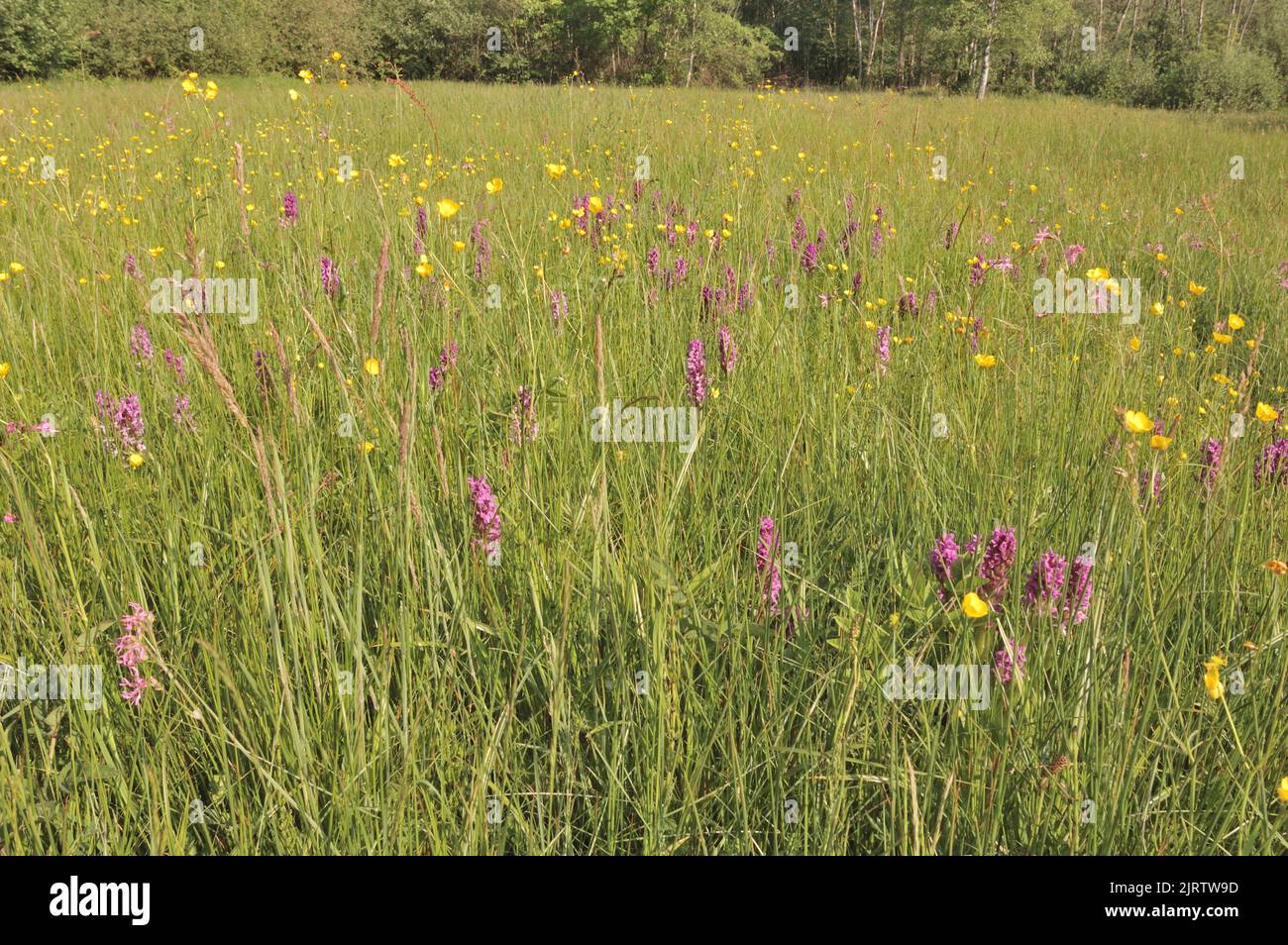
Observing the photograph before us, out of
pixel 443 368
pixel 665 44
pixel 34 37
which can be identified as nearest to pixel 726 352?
pixel 443 368

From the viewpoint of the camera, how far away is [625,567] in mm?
1440

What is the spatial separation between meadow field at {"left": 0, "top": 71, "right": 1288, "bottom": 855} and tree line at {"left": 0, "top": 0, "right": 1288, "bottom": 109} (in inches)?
485

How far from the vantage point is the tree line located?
19.8m

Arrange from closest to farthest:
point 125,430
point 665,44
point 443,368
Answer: point 125,430 → point 443,368 → point 665,44

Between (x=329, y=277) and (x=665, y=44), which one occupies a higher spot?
(x=665, y=44)

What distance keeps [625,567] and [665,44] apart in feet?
105

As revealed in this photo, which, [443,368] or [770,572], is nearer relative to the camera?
[770,572]

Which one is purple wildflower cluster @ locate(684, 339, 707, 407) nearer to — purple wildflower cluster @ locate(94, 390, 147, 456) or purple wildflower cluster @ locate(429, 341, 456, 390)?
purple wildflower cluster @ locate(429, 341, 456, 390)

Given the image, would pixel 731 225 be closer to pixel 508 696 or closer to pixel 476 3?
pixel 508 696

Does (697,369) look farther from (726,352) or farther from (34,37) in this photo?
(34,37)

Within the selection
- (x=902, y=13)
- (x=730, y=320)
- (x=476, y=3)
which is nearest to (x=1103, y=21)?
(x=902, y=13)

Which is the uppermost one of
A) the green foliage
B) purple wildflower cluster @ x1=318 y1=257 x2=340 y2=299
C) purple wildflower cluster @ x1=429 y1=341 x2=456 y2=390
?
the green foliage

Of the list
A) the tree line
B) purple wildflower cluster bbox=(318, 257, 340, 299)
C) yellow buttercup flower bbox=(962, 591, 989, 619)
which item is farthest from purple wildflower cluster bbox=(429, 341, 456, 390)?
the tree line
